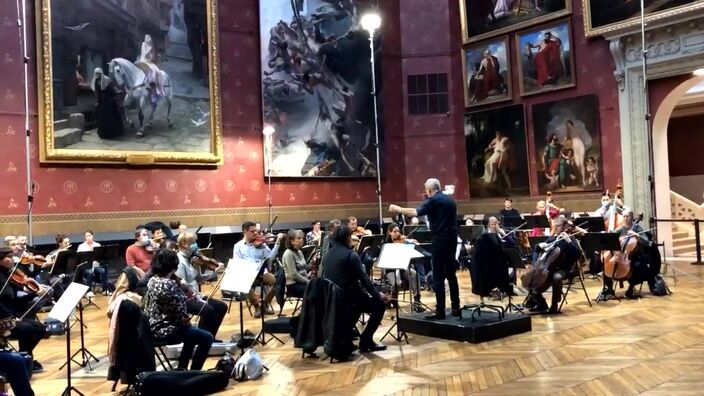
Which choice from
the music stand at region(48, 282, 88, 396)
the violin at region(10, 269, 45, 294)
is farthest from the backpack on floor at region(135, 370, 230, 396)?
the violin at region(10, 269, 45, 294)

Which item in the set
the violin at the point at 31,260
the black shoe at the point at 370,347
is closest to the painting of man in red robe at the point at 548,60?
the black shoe at the point at 370,347

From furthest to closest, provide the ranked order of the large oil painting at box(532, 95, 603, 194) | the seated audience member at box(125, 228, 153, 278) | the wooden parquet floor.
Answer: the large oil painting at box(532, 95, 603, 194) < the seated audience member at box(125, 228, 153, 278) < the wooden parquet floor

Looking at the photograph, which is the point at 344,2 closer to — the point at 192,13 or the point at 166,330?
the point at 192,13

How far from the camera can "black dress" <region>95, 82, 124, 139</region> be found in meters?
13.6

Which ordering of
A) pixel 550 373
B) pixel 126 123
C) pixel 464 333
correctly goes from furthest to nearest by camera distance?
pixel 126 123 → pixel 464 333 → pixel 550 373

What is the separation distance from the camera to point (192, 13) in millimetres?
15250

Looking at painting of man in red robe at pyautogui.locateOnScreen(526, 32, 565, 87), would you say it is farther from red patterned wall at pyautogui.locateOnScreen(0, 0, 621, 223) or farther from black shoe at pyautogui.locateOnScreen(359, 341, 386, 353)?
black shoe at pyautogui.locateOnScreen(359, 341, 386, 353)

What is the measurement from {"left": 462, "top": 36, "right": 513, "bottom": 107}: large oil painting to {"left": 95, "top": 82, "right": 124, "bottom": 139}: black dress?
31.8ft

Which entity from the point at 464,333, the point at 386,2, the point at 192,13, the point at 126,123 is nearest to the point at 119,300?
the point at 464,333

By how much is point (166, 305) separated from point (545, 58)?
1376cm

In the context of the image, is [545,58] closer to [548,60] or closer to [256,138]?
[548,60]

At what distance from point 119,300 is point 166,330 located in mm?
493

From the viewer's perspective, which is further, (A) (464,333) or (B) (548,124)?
(B) (548,124)

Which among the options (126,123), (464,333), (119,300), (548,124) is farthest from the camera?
(548,124)
